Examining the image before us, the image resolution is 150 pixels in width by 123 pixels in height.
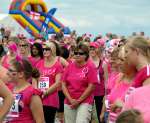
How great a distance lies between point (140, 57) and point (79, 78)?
13.3 ft

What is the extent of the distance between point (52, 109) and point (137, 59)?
180 inches

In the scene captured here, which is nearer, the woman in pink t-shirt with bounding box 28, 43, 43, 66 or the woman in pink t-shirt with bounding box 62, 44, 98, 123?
the woman in pink t-shirt with bounding box 62, 44, 98, 123

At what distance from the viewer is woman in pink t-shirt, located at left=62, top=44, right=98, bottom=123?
8695mm

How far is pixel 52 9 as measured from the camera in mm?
38938

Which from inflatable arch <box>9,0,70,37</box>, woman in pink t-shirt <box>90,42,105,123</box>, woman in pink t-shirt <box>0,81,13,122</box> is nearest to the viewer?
woman in pink t-shirt <box>0,81,13,122</box>

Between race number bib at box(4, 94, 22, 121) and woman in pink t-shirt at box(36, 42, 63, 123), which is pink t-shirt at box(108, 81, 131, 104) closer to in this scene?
race number bib at box(4, 94, 22, 121)

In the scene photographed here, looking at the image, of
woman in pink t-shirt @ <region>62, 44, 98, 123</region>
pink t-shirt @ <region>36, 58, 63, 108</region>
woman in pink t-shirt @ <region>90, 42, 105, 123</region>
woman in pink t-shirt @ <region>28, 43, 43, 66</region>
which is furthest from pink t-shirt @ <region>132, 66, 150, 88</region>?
woman in pink t-shirt @ <region>90, 42, 105, 123</region>

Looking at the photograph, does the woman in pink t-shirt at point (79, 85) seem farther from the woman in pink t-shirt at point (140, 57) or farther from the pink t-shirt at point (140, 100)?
the pink t-shirt at point (140, 100)

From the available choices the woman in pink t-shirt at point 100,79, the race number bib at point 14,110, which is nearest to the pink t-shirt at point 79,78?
the woman in pink t-shirt at point 100,79

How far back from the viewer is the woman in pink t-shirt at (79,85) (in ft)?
28.5

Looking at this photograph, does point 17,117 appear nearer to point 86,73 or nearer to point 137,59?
point 137,59

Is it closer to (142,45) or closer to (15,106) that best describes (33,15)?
(15,106)

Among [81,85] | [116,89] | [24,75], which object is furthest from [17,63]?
[81,85]

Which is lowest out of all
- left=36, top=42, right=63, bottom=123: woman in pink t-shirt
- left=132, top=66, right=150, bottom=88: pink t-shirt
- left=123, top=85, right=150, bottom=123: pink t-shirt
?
left=36, top=42, right=63, bottom=123: woman in pink t-shirt
